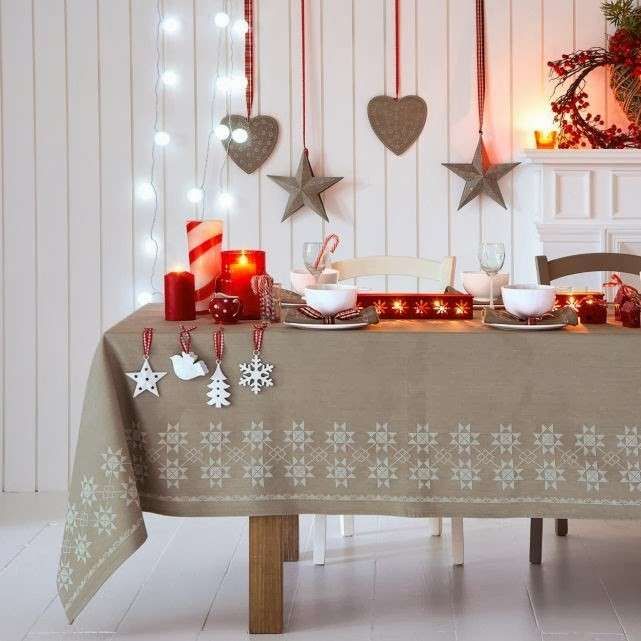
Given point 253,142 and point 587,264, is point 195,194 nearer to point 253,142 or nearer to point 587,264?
point 253,142

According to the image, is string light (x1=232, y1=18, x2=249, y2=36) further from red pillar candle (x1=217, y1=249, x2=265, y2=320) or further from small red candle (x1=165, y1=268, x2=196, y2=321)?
small red candle (x1=165, y1=268, x2=196, y2=321)

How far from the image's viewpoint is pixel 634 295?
2.44 metres

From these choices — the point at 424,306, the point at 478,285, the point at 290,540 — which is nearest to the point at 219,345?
the point at 424,306

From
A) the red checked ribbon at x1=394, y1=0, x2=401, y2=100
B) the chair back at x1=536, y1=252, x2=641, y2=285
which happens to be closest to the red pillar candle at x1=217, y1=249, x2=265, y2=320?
the chair back at x1=536, y1=252, x2=641, y2=285

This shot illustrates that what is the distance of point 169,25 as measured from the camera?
12.6 ft

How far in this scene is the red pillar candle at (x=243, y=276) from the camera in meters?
2.60

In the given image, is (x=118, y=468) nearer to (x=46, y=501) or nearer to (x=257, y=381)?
(x=257, y=381)

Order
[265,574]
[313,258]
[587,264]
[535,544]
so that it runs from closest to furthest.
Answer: [265,574]
[313,258]
[535,544]
[587,264]

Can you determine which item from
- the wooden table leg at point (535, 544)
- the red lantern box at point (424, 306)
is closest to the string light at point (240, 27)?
the red lantern box at point (424, 306)

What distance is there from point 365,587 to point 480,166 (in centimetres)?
164

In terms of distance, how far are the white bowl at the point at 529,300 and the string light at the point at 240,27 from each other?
1.85 m

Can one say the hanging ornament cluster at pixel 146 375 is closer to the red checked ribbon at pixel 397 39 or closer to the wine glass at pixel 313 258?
the wine glass at pixel 313 258

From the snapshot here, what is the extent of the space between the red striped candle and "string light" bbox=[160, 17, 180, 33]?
4.63 ft

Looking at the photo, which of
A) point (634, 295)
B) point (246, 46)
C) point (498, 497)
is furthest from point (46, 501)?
point (634, 295)
